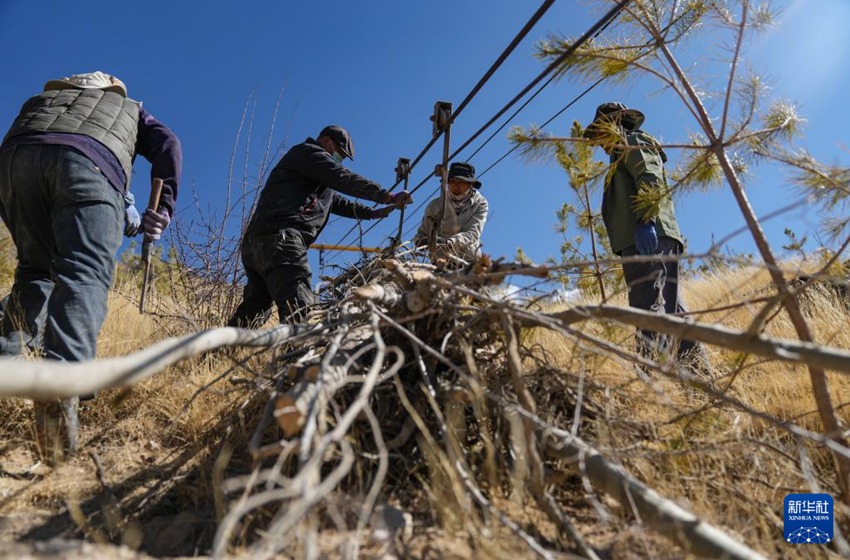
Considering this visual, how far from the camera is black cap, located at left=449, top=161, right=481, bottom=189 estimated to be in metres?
3.88

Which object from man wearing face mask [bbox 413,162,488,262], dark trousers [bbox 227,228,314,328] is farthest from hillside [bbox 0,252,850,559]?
man wearing face mask [bbox 413,162,488,262]

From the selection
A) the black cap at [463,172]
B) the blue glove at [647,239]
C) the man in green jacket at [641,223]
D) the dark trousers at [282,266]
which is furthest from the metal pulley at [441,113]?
the blue glove at [647,239]

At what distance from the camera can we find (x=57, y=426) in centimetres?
165

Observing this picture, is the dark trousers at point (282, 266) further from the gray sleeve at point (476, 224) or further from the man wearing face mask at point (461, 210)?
the gray sleeve at point (476, 224)

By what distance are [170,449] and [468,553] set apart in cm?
129

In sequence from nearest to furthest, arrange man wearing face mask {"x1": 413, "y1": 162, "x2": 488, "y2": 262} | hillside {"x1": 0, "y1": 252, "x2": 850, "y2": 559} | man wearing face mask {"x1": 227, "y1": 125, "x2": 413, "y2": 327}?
1. hillside {"x1": 0, "y1": 252, "x2": 850, "y2": 559}
2. man wearing face mask {"x1": 227, "y1": 125, "x2": 413, "y2": 327}
3. man wearing face mask {"x1": 413, "y1": 162, "x2": 488, "y2": 262}

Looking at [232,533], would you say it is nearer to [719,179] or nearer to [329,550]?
[329,550]

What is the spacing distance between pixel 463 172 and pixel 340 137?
1057 mm

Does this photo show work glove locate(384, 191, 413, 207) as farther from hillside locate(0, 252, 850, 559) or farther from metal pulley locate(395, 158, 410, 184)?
hillside locate(0, 252, 850, 559)

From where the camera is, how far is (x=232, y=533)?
1162 mm

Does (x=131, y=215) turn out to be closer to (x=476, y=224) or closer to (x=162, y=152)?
(x=162, y=152)

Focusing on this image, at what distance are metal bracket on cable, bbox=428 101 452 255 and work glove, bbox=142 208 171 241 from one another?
1.42 metres

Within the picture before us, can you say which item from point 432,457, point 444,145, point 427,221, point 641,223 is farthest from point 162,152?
point 641,223

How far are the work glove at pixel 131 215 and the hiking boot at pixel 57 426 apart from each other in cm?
103
